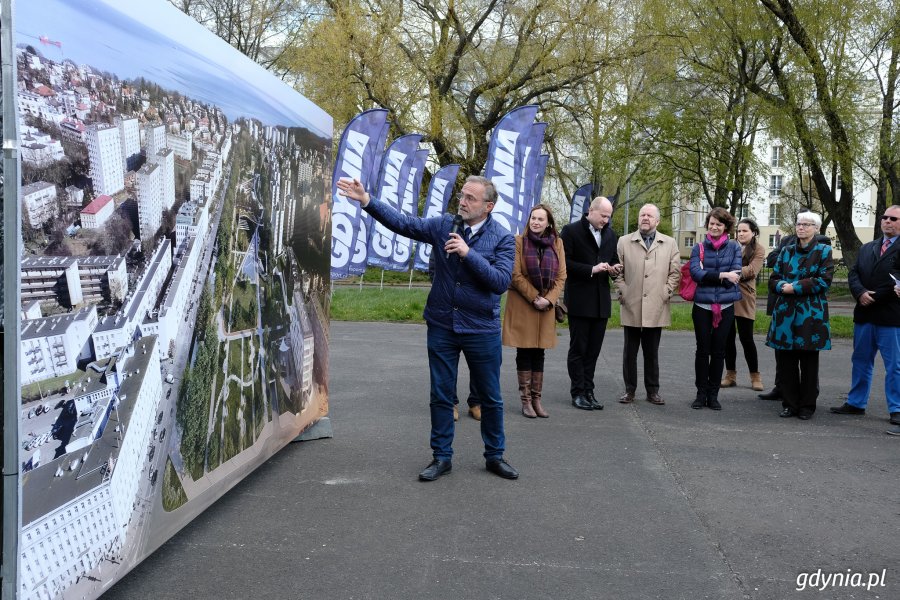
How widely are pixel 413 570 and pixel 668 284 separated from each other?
16.1 ft

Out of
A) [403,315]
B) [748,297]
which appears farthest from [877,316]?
[403,315]

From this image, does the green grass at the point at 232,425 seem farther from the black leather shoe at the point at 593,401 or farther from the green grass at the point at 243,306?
the black leather shoe at the point at 593,401

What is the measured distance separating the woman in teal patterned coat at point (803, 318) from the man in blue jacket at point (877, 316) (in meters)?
0.32

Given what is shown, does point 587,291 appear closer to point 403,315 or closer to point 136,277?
point 136,277

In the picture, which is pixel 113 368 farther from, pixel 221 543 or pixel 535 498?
pixel 535 498

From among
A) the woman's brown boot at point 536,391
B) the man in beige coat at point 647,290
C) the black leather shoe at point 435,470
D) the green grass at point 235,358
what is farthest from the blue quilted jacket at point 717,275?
the green grass at point 235,358

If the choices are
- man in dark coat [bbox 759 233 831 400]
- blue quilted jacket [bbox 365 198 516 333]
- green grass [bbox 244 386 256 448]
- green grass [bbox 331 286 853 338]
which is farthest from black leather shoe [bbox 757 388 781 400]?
green grass [bbox 331 286 853 338]

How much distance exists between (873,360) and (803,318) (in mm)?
825

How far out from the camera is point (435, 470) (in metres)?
5.06

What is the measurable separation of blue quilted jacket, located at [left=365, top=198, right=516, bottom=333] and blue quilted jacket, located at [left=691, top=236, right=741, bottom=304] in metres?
3.26

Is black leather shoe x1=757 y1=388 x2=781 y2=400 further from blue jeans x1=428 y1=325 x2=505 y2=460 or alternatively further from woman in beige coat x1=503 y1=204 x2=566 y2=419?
blue jeans x1=428 y1=325 x2=505 y2=460

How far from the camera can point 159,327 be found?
11.0 ft

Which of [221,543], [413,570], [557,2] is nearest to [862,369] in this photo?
[413,570]

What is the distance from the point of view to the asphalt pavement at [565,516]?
3496 mm
